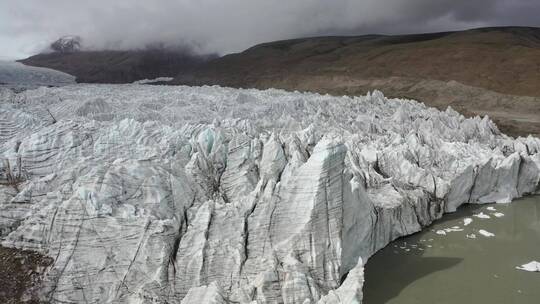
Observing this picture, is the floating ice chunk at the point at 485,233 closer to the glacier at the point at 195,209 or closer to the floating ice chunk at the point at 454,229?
the floating ice chunk at the point at 454,229

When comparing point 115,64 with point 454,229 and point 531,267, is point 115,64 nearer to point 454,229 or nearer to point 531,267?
point 454,229

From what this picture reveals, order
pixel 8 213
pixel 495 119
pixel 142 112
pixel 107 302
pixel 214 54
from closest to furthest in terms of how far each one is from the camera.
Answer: pixel 107 302, pixel 8 213, pixel 142 112, pixel 495 119, pixel 214 54

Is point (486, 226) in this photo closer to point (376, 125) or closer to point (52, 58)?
point (376, 125)

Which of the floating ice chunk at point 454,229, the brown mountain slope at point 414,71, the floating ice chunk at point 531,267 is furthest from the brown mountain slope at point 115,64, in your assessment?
the floating ice chunk at point 531,267

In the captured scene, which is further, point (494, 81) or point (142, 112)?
point (494, 81)

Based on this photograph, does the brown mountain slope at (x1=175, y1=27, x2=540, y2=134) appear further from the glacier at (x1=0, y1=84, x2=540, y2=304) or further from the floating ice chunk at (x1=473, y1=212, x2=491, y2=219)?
the glacier at (x1=0, y1=84, x2=540, y2=304)

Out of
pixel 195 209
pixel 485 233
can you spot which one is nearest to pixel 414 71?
pixel 485 233

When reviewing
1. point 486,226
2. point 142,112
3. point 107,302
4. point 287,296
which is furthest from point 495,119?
point 107,302
